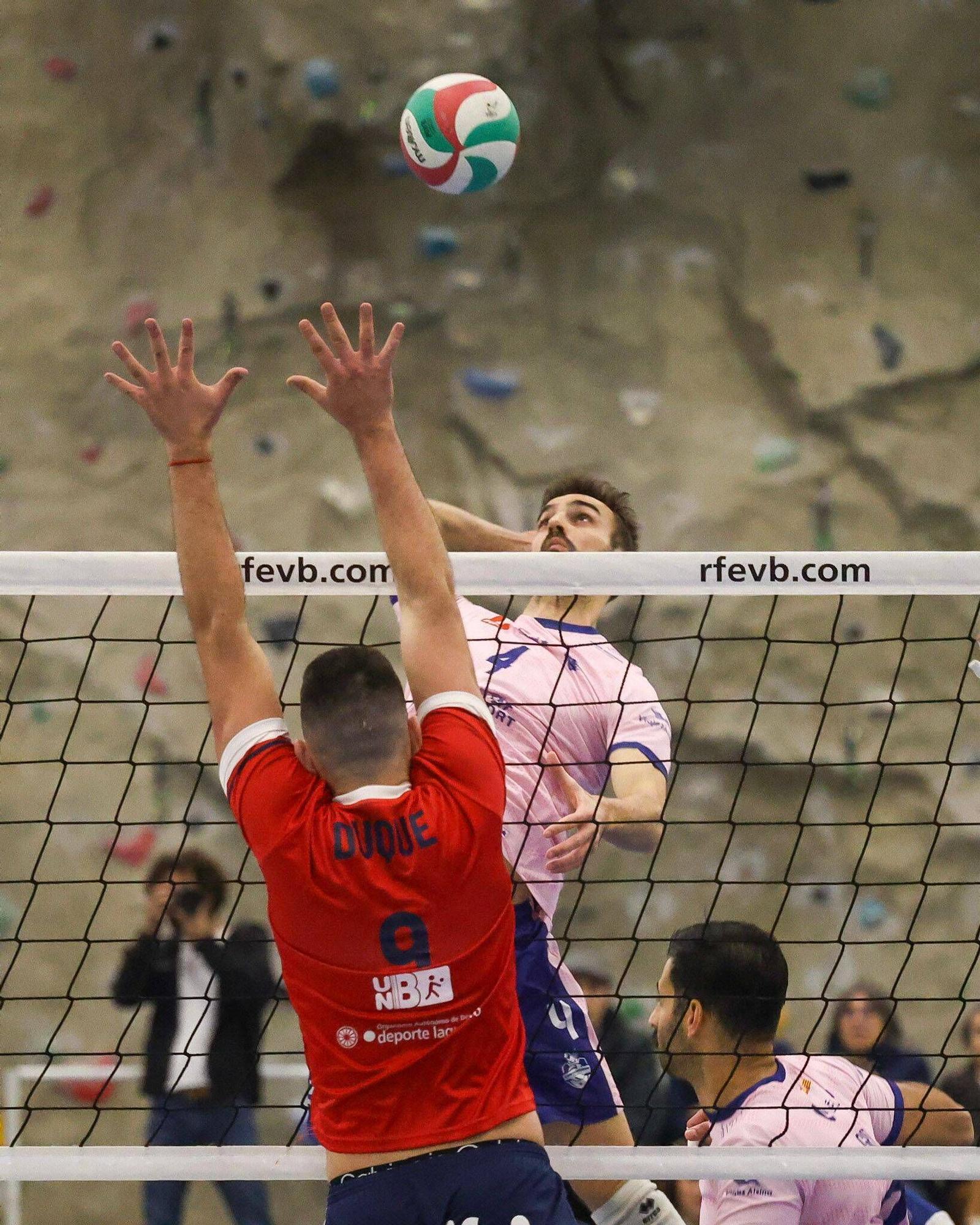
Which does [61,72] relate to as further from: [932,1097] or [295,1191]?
[932,1097]

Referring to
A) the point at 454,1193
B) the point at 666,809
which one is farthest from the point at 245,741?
the point at 666,809

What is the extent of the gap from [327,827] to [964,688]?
17.1ft

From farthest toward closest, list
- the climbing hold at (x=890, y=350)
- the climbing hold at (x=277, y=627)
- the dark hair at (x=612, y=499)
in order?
the climbing hold at (x=890, y=350), the climbing hold at (x=277, y=627), the dark hair at (x=612, y=499)

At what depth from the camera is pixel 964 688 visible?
6801 mm

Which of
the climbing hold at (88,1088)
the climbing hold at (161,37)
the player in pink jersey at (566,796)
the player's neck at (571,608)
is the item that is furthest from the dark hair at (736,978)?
the climbing hold at (161,37)

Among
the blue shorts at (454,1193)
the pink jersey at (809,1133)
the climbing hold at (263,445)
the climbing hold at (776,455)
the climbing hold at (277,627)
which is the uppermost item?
the climbing hold at (263,445)

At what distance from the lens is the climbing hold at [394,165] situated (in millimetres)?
6742

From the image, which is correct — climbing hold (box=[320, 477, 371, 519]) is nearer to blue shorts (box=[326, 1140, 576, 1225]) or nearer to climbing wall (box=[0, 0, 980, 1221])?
climbing wall (box=[0, 0, 980, 1221])

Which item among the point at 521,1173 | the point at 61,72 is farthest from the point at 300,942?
the point at 61,72

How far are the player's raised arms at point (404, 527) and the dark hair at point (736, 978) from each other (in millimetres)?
1125


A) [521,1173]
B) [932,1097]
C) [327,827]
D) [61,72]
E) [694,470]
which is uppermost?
[61,72]

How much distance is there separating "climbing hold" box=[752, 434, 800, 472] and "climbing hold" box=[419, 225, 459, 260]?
5.48ft

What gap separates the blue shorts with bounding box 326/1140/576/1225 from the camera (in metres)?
2.16

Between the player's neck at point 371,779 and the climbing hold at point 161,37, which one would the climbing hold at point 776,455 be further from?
the player's neck at point 371,779
